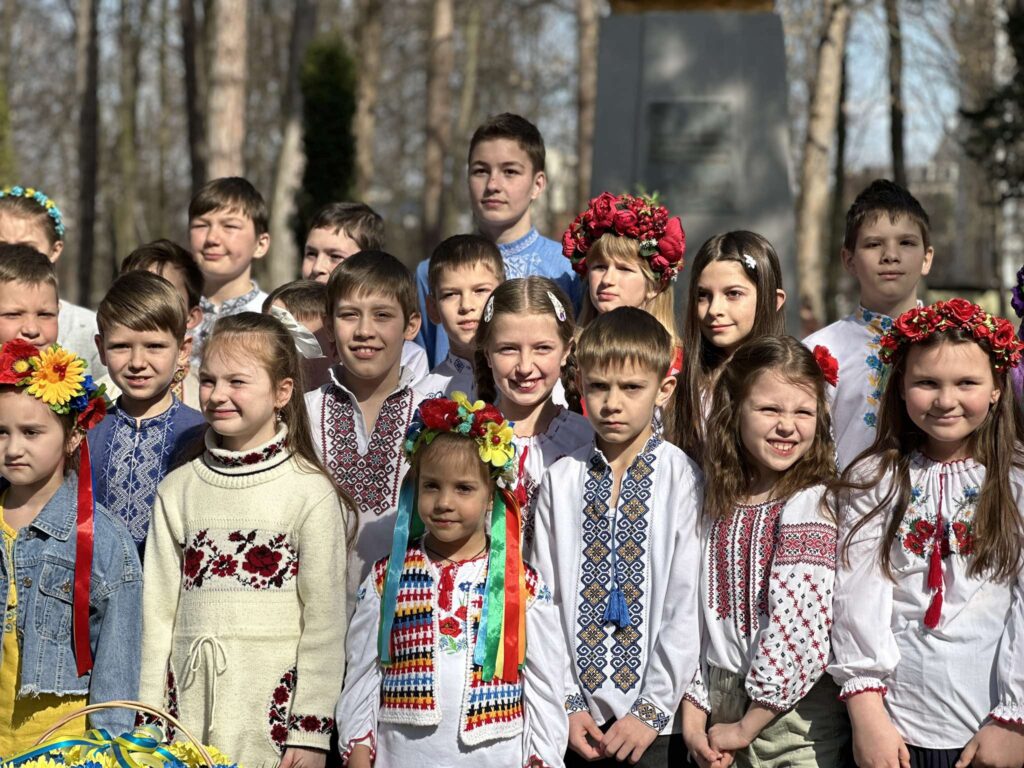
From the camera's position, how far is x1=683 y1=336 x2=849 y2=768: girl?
3.93 metres

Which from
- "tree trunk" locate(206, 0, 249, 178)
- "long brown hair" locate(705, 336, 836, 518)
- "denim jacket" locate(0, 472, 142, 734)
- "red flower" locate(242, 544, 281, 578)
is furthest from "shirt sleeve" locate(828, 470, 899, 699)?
"tree trunk" locate(206, 0, 249, 178)

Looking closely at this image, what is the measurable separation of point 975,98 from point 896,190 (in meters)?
25.9

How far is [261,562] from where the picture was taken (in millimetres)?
4133

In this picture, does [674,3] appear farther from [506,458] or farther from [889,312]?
[506,458]

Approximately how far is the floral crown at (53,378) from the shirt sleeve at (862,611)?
2348 mm

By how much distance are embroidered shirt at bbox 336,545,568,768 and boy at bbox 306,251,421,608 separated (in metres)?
0.62

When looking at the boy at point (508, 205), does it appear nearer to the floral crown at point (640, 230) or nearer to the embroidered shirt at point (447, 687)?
the floral crown at point (640, 230)

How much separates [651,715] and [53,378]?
2.07 m

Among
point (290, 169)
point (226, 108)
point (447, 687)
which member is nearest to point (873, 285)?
point (447, 687)

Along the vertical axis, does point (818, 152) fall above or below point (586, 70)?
below

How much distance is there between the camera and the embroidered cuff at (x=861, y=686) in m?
3.89

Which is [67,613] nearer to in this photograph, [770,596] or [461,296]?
[461,296]

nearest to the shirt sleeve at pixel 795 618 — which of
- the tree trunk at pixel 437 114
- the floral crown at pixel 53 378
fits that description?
the floral crown at pixel 53 378

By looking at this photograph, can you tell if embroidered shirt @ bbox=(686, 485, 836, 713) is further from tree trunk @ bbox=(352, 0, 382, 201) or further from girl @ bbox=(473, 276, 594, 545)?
tree trunk @ bbox=(352, 0, 382, 201)
